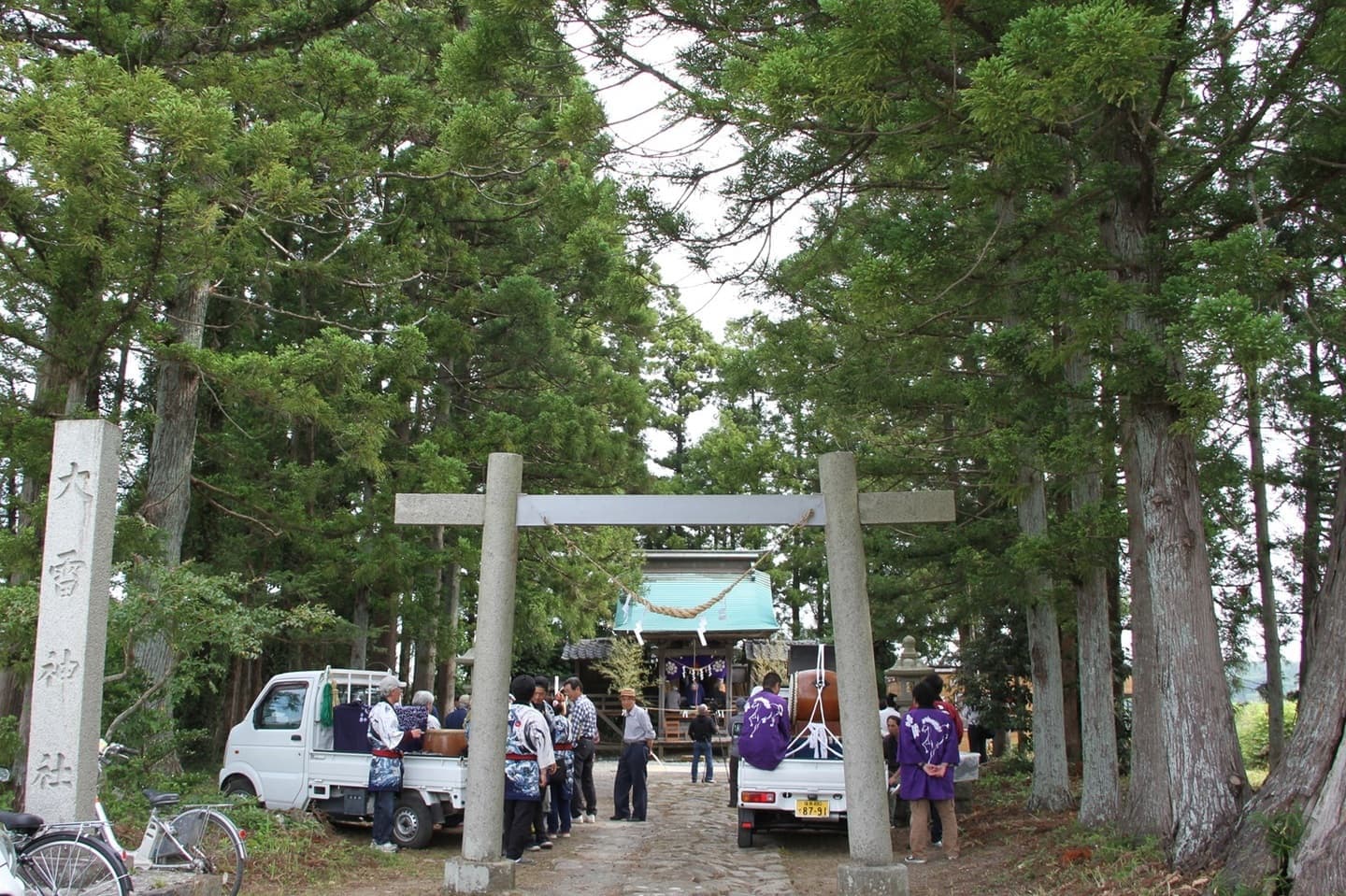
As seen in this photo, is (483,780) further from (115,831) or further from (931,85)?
(931,85)

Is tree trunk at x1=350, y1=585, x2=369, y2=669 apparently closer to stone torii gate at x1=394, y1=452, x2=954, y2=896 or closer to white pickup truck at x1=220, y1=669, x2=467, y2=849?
white pickup truck at x1=220, y1=669, x2=467, y2=849

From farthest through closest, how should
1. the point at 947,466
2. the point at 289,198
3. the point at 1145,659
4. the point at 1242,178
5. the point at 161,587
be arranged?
1. the point at 947,466
2. the point at 289,198
3. the point at 161,587
4. the point at 1145,659
5. the point at 1242,178

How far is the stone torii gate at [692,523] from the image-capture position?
7.99 metres

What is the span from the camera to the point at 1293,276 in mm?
6371

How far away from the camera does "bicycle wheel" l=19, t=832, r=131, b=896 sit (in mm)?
6016

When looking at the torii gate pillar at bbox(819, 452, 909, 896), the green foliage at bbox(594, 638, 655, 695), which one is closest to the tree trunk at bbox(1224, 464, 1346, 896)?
the torii gate pillar at bbox(819, 452, 909, 896)

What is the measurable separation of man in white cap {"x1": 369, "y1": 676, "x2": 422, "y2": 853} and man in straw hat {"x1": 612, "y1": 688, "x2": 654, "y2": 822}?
127 inches

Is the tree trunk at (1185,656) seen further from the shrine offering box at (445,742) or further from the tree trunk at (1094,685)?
the shrine offering box at (445,742)

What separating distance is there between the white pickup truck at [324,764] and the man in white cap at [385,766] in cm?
20

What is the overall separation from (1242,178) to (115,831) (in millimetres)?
10587

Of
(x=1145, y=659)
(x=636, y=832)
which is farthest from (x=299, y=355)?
(x=1145, y=659)

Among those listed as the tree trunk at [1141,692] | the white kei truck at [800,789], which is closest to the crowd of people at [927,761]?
the white kei truck at [800,789]

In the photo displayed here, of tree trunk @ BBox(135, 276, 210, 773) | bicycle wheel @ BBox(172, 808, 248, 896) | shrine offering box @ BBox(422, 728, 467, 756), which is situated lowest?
bicycle wheel @ BBox(172, 808, 248, 896)

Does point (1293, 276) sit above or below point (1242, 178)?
below
